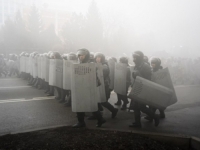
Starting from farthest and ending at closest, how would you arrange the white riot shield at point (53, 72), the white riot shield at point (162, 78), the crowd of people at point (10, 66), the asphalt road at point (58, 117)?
the crowd of people at point (10, 66), the white riot shield at point (53, 72), the white riot shield at point (162, 78), the asphalt road at point (58, 117)

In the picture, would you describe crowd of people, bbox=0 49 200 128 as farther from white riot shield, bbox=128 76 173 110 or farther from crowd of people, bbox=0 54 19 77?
white riot shield, bbox=128 76 173 110

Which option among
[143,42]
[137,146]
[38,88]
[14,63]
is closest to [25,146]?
[137,146]

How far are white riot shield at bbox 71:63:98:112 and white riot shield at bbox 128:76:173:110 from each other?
2.86 ft

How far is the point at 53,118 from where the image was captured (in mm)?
6258

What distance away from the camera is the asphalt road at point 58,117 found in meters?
5.43

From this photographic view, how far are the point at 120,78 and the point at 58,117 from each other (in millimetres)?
2316

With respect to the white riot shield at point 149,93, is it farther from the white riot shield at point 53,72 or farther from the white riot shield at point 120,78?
the white riot shield at point 53,72

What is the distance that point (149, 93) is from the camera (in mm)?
5195

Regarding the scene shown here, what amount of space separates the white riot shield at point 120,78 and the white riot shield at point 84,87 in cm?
254

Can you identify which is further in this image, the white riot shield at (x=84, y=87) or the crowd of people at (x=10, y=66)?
the crowd of people at (x=10, y=66)

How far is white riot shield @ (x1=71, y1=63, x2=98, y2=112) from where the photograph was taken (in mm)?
4816

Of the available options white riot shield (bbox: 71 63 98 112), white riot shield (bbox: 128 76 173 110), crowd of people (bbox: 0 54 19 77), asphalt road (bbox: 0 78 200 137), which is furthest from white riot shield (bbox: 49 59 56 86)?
crowd of people (bbox: 0 54 19 77)

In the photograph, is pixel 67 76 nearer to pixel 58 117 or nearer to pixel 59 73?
pixel 59 73

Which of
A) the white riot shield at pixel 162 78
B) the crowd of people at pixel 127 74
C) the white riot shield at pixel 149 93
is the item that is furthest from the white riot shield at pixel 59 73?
the white riot shield at pixel 149 93
